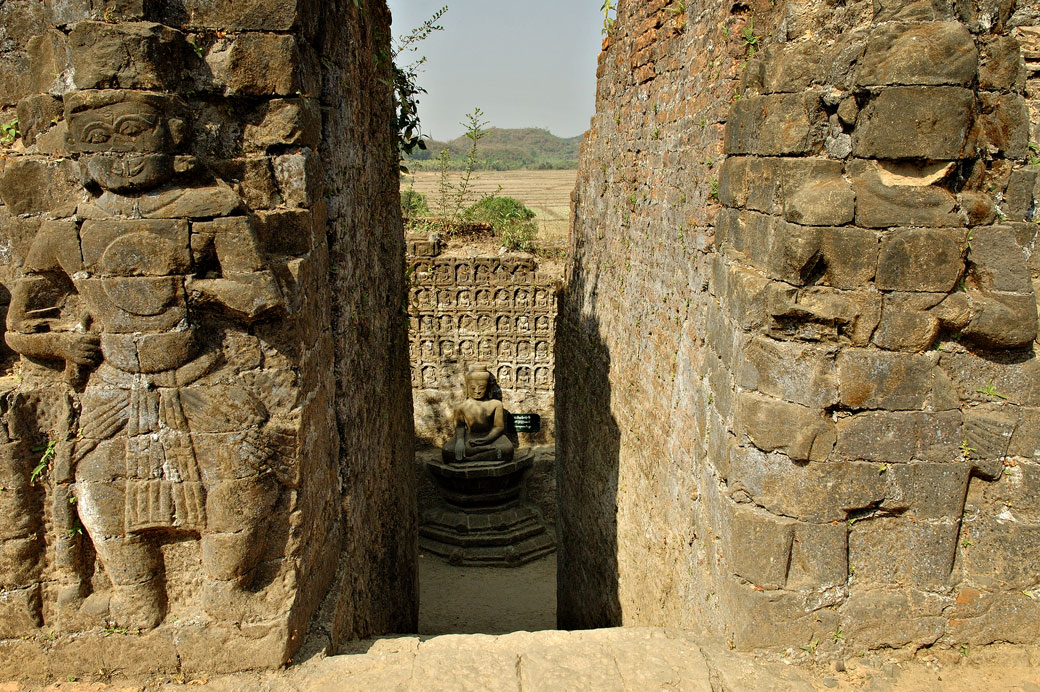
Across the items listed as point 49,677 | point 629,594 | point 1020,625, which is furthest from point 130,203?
point 629,594

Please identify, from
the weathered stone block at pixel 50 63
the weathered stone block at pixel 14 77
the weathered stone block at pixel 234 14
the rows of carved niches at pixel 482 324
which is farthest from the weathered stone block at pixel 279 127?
the rows of carved niches at pixel 482 324

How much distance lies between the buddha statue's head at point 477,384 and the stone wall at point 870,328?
23.9 feet

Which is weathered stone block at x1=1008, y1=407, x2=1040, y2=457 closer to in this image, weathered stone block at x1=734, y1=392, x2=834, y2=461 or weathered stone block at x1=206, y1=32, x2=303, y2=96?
weathered stone block at x1=734, y1=392, x2=834, y2=461

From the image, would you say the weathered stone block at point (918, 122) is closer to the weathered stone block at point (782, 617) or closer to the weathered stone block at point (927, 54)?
the weathered stone block at point (927, 54)

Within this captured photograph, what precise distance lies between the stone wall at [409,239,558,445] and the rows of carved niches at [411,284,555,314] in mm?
16

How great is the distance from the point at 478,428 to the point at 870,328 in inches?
333

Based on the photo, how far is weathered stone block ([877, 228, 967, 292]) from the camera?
8.23 feet

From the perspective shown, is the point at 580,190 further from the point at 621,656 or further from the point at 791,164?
the point at 621,656

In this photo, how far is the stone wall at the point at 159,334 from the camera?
2.49m

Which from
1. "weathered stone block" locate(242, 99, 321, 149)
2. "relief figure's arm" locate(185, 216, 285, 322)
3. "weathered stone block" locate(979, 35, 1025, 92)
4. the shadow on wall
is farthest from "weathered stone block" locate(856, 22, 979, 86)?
the shadow on wall

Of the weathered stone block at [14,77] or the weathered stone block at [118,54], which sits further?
the weathered stone block at [14,77]

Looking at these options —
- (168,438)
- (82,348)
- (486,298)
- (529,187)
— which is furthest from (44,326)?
(529,187)

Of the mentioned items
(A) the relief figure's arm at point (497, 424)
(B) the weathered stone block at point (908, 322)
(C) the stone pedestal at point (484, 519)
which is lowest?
(C) the stone pedestal at point (484, 519)

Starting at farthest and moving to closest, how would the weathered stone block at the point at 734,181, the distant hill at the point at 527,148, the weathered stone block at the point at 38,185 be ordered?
the distant hill at the point at 527,148, the weathered stone block at the point at 734,181, the weathered stone block at the point at 38,185
